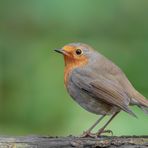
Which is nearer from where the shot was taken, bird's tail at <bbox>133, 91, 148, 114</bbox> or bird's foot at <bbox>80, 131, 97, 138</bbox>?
bird's foot at <bbox>80, 131, 97, 138</bbox>

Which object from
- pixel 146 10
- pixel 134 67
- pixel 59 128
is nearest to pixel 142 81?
pixel 134 67

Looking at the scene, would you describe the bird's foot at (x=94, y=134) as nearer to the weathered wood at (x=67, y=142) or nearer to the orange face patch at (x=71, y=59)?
the weathered wood at (x=67, y=142)

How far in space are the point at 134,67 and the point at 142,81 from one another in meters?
0.33

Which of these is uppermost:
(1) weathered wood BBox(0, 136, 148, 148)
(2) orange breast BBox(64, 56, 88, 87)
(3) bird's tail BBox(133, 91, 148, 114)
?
(2) orange breast BBox(64, 56, 88, 87)

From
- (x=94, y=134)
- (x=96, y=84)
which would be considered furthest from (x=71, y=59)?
(x=94, y=134)

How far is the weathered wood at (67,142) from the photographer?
6160mm

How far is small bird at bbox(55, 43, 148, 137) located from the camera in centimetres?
694

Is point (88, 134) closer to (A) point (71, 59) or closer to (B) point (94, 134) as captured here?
(B) point (94, 134)

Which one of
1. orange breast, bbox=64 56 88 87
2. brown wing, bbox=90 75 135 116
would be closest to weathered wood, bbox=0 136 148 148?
brown wing, bbox=90 75 135 116

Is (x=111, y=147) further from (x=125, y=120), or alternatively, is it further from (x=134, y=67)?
(x=134, y=67)

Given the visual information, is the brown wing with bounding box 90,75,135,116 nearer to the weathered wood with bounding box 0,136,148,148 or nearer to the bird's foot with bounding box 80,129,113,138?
the bird's foot with bounding box 80,129,113,138

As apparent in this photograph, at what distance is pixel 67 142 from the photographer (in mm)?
6223

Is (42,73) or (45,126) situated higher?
(42,73)

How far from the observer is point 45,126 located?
7473mm
